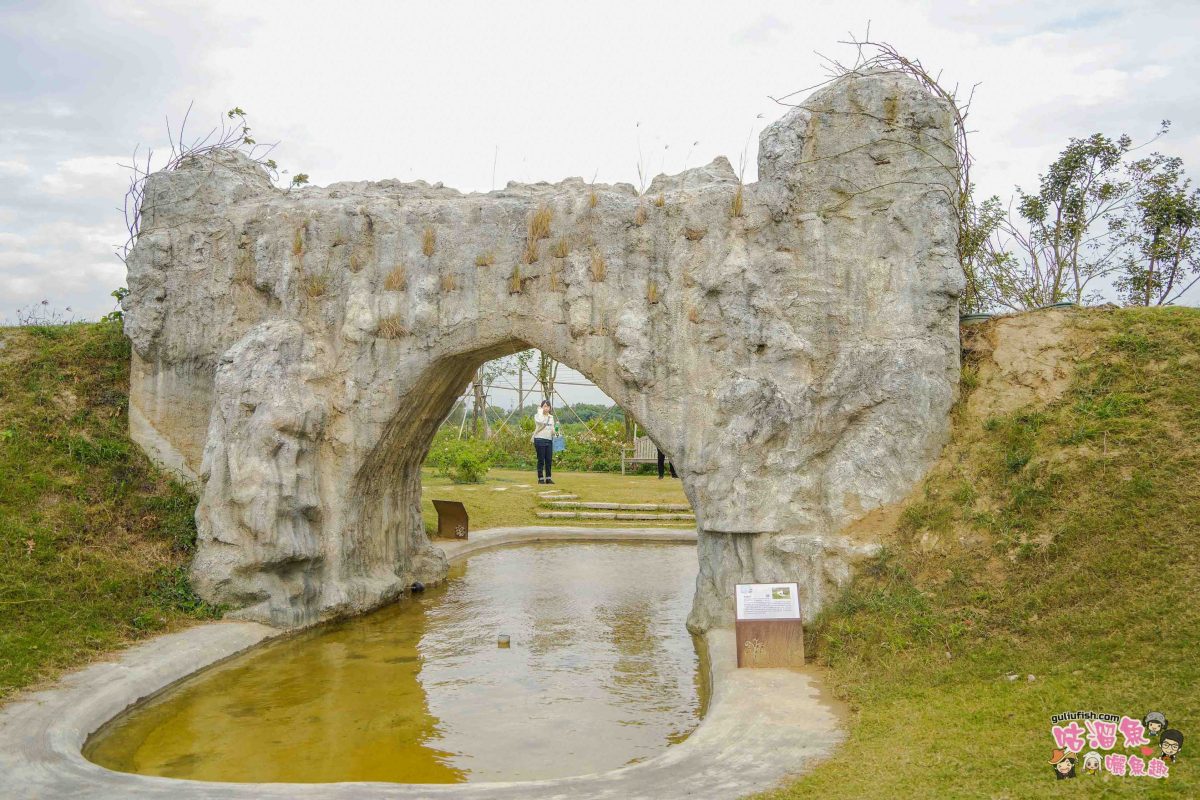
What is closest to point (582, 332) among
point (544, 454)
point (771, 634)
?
point (771, 634)

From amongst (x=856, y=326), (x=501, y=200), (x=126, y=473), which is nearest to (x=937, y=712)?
(x=856, y=326)

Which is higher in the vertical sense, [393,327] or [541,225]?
[541,225]

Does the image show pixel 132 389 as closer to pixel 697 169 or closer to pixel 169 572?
pixel 169 572

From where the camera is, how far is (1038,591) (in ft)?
21.4

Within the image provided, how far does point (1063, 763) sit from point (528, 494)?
1385 centimetres

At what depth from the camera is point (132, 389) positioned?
1098cm

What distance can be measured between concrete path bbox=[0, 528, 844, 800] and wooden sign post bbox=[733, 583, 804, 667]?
11 centimetres

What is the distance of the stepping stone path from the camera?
16.6m

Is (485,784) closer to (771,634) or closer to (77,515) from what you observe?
(771,634)

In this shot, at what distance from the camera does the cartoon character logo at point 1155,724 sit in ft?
15.6

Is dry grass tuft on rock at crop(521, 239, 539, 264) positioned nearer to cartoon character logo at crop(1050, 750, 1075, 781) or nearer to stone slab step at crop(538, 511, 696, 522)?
cartoon character logo at crop(1050, 750, 1075, 781)

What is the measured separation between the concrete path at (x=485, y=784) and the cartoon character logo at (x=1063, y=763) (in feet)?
4.18

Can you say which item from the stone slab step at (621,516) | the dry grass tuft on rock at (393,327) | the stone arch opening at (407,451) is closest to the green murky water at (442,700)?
the stone arch opening at (407,451)

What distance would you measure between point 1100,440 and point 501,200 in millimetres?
6096
